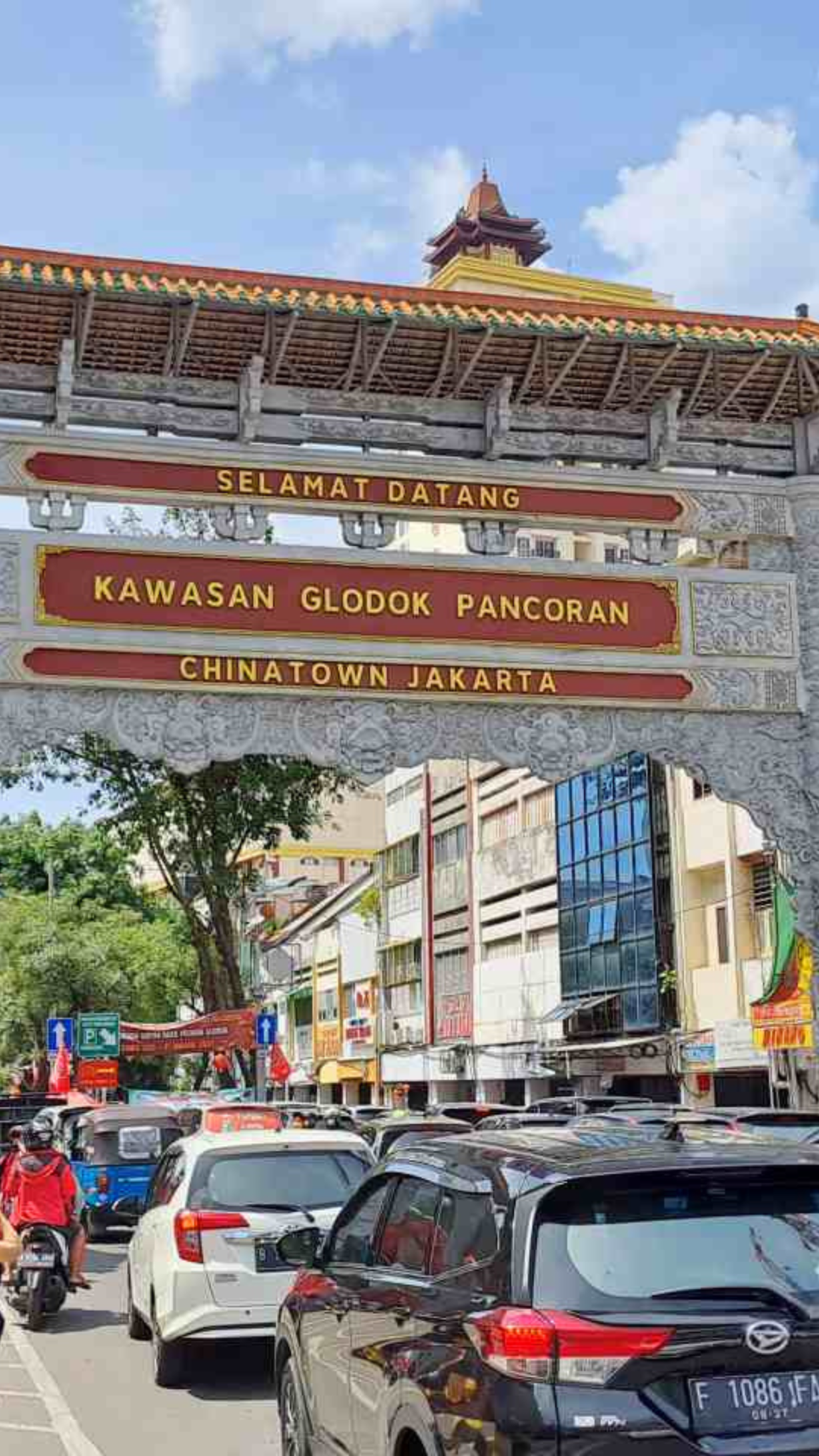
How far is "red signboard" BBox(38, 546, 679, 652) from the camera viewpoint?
50.9ft

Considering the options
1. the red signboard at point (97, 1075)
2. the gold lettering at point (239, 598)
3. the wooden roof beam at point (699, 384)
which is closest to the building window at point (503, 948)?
the red signboard at point (97, 1075)

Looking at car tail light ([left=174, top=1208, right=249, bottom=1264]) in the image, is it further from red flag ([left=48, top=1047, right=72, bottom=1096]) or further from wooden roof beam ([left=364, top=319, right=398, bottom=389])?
red flag ([left=48, top=1047, right=72, bottom=1096])

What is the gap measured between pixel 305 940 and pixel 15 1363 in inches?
1965

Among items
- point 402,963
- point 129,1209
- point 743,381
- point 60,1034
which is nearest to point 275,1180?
point 129,1209

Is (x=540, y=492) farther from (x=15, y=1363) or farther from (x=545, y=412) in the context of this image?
(x=15, y=1363)

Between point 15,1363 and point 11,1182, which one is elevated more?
point 11,1182

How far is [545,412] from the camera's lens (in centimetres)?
1739

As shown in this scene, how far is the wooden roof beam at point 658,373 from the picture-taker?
17062 mm

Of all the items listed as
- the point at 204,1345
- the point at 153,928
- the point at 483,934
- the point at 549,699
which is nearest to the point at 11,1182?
the point at 204,1345

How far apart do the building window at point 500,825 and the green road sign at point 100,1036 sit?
1278 cm

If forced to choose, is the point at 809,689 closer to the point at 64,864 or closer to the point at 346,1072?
the point at 346,1072

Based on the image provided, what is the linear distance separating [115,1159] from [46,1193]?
718cm

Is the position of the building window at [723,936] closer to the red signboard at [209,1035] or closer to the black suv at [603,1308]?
the red signboard at [209,1035]

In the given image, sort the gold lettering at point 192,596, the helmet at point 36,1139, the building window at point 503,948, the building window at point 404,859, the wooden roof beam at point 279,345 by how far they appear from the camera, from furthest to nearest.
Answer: the building window at point 404,859
the building window at point 503,948
the wooden roof beam at point 279,345
the gold lettering at point 192,596
the helmet at point 36,1139
